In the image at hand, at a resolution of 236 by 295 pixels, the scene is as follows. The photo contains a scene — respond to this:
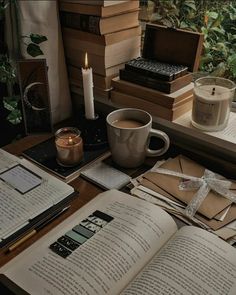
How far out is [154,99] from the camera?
3.08ft

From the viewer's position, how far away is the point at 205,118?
2.90ft

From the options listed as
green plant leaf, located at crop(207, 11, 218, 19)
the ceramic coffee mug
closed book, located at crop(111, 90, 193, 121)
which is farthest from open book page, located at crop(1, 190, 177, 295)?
green plant leaf, located at crop(207, 11, 218, 19)

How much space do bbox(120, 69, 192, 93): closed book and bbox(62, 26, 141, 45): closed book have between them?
0.09 m

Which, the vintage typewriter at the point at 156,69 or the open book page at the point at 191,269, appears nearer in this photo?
the open book page at the point at 191,269

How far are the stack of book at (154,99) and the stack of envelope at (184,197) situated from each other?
0.42 feet

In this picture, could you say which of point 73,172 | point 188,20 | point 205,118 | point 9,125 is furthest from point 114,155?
point 188,20

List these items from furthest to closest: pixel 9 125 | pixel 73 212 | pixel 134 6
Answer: pixel 9 125
pixel 134 6
pixel 73 212

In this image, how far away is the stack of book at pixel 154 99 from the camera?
918 mm

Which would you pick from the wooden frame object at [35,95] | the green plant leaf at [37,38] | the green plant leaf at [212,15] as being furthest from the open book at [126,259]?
the green plant leaf at [212,15]

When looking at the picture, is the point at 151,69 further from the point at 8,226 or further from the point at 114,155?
the point at 8,226

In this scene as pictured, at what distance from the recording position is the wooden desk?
70cm

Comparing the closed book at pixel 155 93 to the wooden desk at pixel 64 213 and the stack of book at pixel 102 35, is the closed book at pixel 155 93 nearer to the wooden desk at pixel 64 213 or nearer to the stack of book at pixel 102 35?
the stack of book at pixel 102 35

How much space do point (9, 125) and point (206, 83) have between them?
0.60m

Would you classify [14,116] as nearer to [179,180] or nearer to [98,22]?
[98,22]
